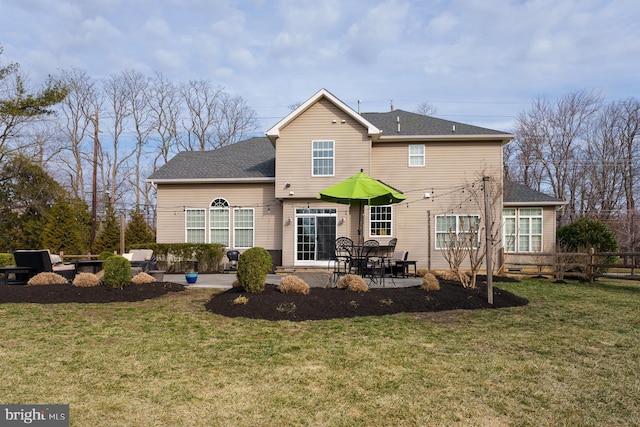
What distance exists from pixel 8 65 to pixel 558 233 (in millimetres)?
28204

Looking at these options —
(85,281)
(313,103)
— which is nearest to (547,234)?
(313,103)

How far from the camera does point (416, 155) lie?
56.0ft

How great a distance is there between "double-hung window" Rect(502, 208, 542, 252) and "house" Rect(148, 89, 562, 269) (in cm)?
4

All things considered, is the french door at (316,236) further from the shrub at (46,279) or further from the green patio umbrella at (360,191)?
the shrub at (46,279)

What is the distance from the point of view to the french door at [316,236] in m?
16.6

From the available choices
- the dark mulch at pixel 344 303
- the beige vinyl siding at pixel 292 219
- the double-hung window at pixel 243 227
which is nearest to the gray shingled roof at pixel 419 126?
the beige vinyl siding at pixel 292 219

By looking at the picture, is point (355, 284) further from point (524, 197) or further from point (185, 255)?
point (524, 197)

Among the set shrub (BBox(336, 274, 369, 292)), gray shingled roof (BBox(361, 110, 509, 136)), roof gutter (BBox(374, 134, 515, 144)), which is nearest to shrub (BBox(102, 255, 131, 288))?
shrub (BBox(336, 274, 369, 292))

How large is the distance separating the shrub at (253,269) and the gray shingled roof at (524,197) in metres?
12.7

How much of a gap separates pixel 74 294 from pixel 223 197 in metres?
9.01

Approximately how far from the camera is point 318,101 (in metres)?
16.4

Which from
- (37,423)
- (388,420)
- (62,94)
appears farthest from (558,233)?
(62,94)

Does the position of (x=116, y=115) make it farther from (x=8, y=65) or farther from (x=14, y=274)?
(x=14, y=274)

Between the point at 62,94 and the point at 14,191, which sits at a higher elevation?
the point at 62,94
